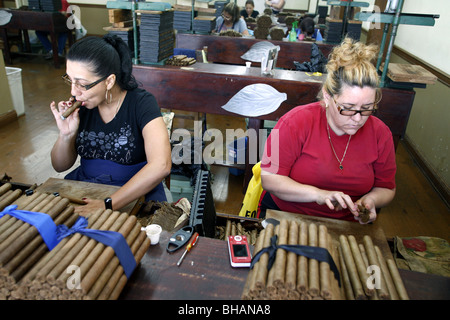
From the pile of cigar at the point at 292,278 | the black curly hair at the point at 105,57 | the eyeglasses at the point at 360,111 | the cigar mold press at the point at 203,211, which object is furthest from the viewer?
the black curly hair at the point at 105,57

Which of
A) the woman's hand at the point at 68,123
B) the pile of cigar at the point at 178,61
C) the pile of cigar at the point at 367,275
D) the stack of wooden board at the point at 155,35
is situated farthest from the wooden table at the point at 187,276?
the pile of cigar at the point at 178,61

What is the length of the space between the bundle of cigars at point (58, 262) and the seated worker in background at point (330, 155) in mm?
919

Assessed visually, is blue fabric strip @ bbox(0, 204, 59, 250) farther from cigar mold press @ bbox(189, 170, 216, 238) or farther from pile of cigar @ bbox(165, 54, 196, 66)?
pile of cigar @ bbox(165, 54, 196, 66)

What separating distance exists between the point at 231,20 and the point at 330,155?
15.0ft

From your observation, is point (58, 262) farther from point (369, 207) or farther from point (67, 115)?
point (369, 207)

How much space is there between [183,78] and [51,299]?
2.58 m

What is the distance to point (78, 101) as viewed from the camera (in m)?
1.67

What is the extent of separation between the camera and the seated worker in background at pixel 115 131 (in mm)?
1691

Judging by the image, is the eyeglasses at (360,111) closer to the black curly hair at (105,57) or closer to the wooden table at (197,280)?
the wooden table at (197,280)

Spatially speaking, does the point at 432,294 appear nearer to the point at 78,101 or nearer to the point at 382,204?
the point at 382,204

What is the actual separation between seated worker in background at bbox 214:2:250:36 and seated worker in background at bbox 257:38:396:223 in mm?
4229

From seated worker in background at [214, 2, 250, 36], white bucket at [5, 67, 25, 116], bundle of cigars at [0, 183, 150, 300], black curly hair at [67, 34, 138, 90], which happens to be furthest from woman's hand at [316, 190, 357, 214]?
seated worker in background at [214, 2, 250, 36]

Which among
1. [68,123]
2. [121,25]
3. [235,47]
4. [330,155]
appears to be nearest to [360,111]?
[330,155]

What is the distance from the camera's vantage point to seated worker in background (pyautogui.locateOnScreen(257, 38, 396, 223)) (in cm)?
155
